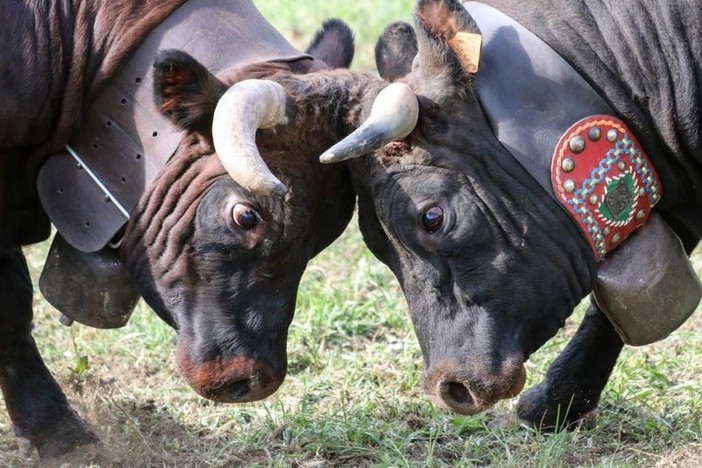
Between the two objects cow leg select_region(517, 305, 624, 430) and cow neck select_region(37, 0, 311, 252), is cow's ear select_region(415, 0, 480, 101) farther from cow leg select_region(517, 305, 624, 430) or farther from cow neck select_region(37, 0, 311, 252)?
cow leg select_region(517, 305, 624, 430)

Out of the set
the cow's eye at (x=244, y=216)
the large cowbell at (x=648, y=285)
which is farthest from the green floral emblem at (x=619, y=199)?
the cow's eye at (x=244, y=216)

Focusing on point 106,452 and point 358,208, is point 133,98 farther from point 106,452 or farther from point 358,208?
point 106,452

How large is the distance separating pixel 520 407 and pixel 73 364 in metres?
1.90

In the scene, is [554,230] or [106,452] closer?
[554,230]

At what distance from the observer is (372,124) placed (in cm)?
430

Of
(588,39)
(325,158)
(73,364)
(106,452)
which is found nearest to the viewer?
(325,158)

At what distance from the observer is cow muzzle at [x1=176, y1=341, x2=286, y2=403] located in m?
4.65

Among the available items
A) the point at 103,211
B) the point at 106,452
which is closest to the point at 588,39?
the point at 103,211

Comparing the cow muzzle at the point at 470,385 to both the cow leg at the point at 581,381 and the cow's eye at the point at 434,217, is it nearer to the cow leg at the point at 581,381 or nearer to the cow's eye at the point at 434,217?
the cow's eye at the point at 434,217

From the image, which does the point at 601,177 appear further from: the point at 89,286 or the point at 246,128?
the point at 89,286

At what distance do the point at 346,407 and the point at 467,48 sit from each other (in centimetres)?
172

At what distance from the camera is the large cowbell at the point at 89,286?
4.93 meters

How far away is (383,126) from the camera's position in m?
4.29

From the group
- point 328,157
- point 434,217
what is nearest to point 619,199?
point 434,217
